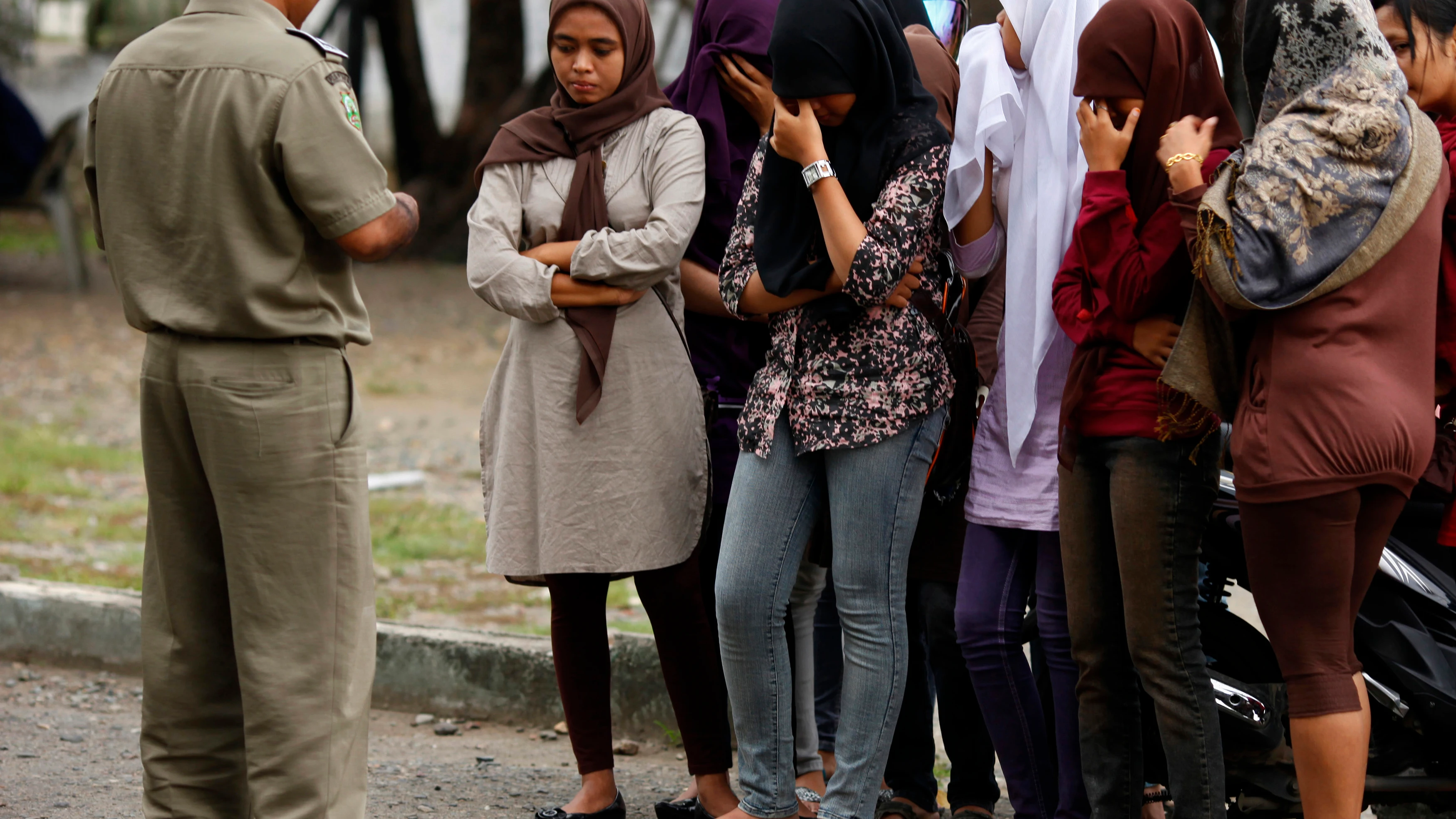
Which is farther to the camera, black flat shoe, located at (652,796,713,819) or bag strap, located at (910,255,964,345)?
black flat shoe, located at (652,796,713,819)

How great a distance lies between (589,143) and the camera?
11.1ft

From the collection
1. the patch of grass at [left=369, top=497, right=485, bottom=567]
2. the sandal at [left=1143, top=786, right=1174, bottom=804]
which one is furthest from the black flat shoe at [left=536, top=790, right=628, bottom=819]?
the patch of grass at [left=369, top=497, right=485, bottom=567]

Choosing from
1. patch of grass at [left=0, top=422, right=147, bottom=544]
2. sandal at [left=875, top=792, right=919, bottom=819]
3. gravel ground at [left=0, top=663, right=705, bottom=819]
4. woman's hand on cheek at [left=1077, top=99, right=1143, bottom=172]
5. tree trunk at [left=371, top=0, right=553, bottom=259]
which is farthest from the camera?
tree trunk at [left=371, top=0, right=553, bottom=259]

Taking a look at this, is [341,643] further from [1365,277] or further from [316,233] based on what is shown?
[1365,277]

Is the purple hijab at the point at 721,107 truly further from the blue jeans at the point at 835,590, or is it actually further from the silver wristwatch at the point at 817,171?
the blue jeans at the point at 835,590

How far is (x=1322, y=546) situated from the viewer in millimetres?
2498

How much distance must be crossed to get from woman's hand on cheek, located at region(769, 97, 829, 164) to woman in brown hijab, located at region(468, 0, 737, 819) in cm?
45

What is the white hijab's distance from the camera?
296cm

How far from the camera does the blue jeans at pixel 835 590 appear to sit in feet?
9.68

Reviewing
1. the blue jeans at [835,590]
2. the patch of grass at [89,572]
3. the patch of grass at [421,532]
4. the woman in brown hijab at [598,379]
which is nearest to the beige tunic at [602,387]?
the woman in brown hijab at [598,379]

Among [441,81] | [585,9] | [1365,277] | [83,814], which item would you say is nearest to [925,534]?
[1365,277]

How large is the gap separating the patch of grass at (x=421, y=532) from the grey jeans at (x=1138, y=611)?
360 centimetres

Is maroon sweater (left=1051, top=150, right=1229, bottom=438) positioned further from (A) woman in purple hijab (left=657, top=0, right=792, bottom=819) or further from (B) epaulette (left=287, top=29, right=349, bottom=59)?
(B) epaulette (left=287, top=29, right=349, bottom=59)

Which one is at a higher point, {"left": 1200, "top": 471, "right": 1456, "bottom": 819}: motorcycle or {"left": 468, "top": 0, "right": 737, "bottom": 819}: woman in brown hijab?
{"left": 468, "top": 0, "right": 737, "bottom": 819}: woman in brown hijab
